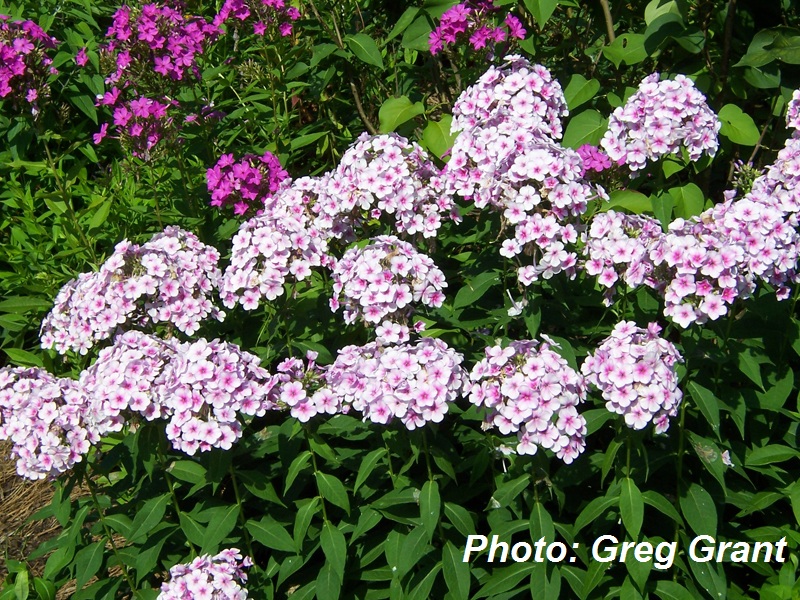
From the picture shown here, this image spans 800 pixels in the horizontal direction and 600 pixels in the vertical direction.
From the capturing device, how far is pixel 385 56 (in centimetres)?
495

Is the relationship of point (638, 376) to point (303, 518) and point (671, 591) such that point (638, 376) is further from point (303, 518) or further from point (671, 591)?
point (303, 518)

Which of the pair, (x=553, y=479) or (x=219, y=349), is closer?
(x=219, y=349)

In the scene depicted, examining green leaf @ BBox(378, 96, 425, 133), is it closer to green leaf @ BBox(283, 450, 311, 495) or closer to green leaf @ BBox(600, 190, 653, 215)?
green leaf @ BBox(600, 190, 653, 215)

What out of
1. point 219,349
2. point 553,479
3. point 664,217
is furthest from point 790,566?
point 219,349

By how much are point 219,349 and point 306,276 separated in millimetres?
404

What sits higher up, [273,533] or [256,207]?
[256,207]

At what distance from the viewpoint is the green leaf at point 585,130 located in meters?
3.64

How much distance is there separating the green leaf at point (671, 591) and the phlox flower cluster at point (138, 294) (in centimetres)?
155

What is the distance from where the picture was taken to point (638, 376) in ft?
7.76

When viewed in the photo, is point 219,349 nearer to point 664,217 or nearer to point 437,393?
point 437,393

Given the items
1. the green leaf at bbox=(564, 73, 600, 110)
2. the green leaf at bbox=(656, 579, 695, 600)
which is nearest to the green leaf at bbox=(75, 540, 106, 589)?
the green leaf at bbox=(656, 579, 695, 600)

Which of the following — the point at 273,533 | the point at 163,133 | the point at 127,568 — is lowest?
the point at 127,568

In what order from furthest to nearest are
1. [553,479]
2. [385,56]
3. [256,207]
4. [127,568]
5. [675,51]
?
1. [385,56]
2. [675,51]
3. [256,207]
4. [127,568]
5. [553,479]

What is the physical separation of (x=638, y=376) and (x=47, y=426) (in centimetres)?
161
